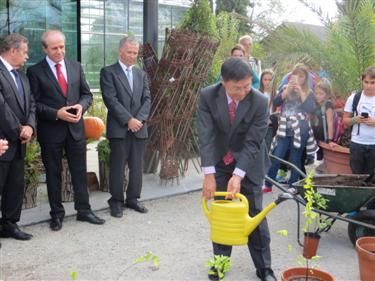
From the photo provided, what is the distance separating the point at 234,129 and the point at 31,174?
9.60 feet

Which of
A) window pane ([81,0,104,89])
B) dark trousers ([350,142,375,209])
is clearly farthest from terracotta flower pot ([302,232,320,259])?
window pane ([81,0,104,89])

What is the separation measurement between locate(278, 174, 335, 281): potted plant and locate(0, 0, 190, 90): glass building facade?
18.4 ft

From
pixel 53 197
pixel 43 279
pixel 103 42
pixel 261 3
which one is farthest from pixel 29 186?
pixel 261 3

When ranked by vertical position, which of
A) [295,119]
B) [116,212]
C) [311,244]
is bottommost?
[116,212]

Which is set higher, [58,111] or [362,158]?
[58,111]

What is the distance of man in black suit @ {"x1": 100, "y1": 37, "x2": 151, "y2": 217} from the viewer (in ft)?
18.1

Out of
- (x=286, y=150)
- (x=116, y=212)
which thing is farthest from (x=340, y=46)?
(x=116, y=212)

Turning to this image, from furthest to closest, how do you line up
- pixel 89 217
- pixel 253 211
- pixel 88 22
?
pixel 88 22 < pixel 89 217 < pixel 253 211

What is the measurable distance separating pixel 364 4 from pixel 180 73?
9.53 feet

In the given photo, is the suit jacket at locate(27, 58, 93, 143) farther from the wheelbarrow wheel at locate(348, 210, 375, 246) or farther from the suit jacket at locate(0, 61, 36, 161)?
the wheelbarrow wheel at locate(348, 210, 375, 246)

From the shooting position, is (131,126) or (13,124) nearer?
(13,124)

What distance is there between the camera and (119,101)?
5.59 m

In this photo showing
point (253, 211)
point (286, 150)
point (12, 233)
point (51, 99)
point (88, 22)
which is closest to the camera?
point (253, 211)

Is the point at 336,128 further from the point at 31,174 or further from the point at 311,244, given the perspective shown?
the point at 31,174
